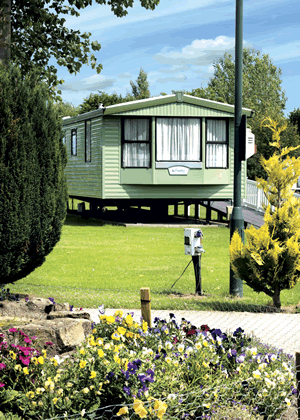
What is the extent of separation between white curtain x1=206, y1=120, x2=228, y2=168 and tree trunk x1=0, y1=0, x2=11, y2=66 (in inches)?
521

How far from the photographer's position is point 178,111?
20125 mm

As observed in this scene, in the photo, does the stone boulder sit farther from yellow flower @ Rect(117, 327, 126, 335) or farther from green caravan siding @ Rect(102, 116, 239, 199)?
green caravan siding @ Rect(102, 116, 239, 199)

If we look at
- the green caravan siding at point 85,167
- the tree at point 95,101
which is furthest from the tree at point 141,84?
the green caravan siding at point 85,167

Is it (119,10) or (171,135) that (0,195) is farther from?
(171,135)

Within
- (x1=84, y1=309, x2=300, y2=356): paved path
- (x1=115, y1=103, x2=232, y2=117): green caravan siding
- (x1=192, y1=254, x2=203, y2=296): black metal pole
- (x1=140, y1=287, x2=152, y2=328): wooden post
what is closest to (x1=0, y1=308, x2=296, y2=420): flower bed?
(x1=140, y1=287, x2=152, y2=328): wooden post

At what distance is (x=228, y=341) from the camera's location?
16.1ft

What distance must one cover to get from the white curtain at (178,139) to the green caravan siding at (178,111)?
0.89 feet

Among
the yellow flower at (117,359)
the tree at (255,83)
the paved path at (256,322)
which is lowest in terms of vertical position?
the paved path at (256,322)

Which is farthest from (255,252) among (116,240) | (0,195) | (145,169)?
(145,169)

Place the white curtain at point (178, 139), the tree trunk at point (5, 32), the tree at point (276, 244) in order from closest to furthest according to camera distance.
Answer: the tree trunk at point (5, 32)
the tree at point (276, 244)
the white curtain at point (178, 139)

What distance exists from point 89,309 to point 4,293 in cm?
122

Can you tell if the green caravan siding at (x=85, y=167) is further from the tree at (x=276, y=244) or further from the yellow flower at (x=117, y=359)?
the yellow flower at (x=117, y=359)

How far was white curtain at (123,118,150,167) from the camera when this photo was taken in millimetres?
20047

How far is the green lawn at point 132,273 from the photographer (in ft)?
27.2
